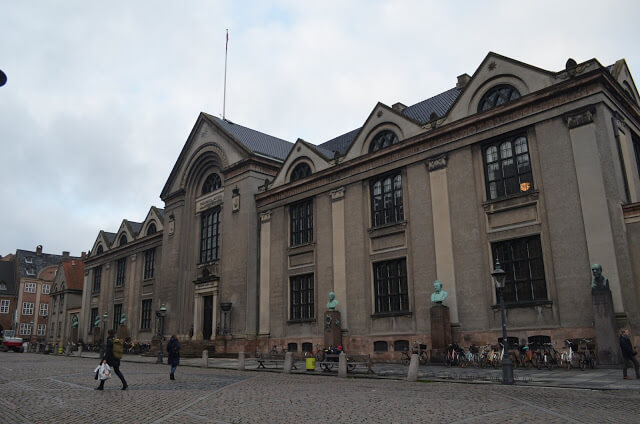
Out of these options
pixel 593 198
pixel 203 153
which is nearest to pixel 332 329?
pixel 593 198

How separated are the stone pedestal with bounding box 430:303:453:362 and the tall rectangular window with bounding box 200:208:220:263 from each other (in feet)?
61.8

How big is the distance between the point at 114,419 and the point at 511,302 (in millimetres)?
16497

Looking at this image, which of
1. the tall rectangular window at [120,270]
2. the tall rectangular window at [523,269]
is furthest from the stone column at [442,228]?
the tall rectangular window at [120,270]

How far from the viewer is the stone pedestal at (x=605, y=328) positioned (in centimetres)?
1795

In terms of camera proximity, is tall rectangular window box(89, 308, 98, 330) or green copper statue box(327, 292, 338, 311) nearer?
green copper statue box(327, 292, 338, 311)

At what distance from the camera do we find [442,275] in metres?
24.1

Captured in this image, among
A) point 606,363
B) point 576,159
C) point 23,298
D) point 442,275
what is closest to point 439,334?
point 442,275

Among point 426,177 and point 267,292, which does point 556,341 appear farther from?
point 267,292

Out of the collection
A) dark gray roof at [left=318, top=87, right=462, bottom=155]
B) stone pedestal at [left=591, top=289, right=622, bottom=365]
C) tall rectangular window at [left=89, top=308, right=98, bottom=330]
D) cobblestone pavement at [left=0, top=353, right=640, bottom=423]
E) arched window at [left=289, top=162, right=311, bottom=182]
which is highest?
dark gray roof at [left=318, top=87, right=462, bottom=155]

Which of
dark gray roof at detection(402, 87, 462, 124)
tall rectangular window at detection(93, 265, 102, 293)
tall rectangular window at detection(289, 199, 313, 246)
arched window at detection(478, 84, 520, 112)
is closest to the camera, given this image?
arched window at detection(478, 84, 520, 112)

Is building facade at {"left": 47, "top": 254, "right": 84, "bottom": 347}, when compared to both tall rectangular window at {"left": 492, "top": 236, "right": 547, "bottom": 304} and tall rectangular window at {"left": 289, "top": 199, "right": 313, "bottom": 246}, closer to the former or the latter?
tall rectangular window at {"left": 289, "top": 199, "right": 313, "bottom": 246}

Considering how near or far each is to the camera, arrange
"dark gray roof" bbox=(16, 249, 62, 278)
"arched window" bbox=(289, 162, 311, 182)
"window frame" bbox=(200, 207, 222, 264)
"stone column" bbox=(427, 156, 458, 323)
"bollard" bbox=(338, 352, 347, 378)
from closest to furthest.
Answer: "bollard" bbox=(338, 352, 347, 378)
"stone column" bbox=(427, 156, 458, 323)
"arched window" bbox=(289, 162, 311, 182)
"window frame" bbox=(200, 207, 222, 264)
"dark gray roof" bbox=(16, 249, 62, 278)

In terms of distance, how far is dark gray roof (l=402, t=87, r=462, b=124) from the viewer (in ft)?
98.8

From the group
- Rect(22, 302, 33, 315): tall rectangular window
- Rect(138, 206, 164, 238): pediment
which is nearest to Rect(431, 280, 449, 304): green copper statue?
Rect(138, 206, 164, 238): pediment
